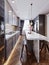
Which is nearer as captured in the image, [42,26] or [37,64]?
[37,64]

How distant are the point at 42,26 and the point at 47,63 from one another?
7841 millimetres

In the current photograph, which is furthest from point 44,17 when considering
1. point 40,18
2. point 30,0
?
point 30,0

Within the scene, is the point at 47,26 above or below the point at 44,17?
below

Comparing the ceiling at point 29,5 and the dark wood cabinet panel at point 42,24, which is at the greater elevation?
the ceiling at point 29,5

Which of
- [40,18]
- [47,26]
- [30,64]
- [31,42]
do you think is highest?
[40,18]

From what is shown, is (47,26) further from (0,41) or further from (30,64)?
(0,41)

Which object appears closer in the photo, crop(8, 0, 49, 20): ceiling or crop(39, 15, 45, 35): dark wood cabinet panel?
crop(8, 0, 49, 20): ceiling

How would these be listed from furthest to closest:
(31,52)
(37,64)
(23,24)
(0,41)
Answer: (23,24), (31,52), (37,64), (0,41)

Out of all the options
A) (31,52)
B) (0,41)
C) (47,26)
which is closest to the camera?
(0,41)

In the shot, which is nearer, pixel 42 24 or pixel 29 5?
pixel 29 5

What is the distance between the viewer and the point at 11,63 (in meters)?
4.39

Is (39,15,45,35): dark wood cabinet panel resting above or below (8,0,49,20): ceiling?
below

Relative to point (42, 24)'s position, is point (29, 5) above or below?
above

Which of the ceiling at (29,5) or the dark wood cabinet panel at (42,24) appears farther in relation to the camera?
the dark wood cabinet panel at (42,24)
